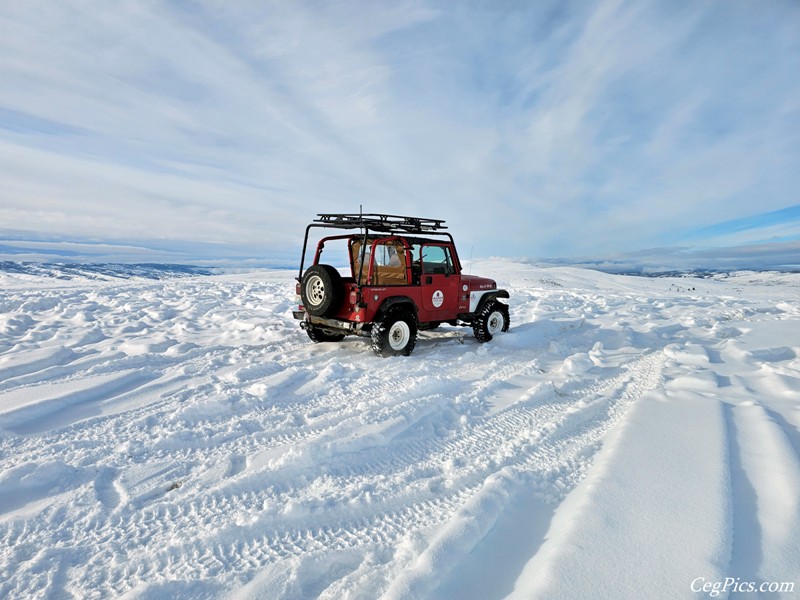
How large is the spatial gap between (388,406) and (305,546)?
2.01 m

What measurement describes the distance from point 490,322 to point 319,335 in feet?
10.9

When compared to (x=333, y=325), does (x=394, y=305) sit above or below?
above

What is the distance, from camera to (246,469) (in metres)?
3.19

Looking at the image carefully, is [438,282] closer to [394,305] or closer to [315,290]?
[394,305]

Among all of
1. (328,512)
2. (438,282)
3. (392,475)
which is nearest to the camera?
(328,512)

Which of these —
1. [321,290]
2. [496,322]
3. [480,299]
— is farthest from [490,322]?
[321,290]

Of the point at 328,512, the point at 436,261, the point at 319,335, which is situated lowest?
the point at 328,512

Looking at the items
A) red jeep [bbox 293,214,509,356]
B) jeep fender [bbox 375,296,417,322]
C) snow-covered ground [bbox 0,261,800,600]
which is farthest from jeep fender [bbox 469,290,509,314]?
snow-covered ground [bbox 0,261,800,600]

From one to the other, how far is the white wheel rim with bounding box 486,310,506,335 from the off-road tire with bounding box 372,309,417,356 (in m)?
1.94

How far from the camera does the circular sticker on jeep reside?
7664 mm

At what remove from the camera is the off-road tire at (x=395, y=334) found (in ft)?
21.5

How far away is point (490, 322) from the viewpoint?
8.43 meters

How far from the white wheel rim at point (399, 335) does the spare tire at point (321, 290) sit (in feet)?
3.17

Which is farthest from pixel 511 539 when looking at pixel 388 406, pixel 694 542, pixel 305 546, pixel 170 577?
pixel 388 406
